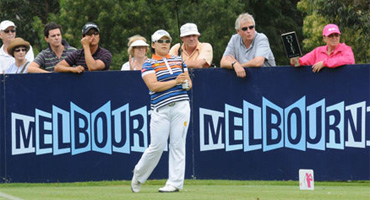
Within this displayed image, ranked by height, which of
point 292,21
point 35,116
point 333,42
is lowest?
point 35,116

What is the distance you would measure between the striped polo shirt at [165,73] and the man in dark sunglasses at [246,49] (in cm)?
201

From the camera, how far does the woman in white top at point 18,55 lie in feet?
45.3

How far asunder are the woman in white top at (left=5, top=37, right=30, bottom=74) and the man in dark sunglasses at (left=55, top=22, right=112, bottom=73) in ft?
2.69

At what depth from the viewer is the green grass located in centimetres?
1021

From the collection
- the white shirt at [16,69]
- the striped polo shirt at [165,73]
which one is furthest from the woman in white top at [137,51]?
the striped polo shirt at [165,73]

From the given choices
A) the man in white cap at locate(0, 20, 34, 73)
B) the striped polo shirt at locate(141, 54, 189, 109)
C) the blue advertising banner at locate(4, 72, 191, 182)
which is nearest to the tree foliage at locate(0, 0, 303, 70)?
the man in white cap at locate(0, 20, 34, 73)

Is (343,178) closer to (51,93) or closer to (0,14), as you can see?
(51,93)

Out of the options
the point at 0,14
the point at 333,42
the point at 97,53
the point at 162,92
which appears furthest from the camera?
the point at 0,14

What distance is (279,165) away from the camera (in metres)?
12.9

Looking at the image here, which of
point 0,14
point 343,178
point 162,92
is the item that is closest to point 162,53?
point 162,92

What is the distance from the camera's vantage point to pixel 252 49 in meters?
13.0

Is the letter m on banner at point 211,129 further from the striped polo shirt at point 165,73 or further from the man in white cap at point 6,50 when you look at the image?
the man in white cap at point 6,50

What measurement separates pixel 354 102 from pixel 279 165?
1292 millimetres

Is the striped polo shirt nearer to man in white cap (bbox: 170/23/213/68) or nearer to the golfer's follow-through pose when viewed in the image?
the golfer's follow-through pose
